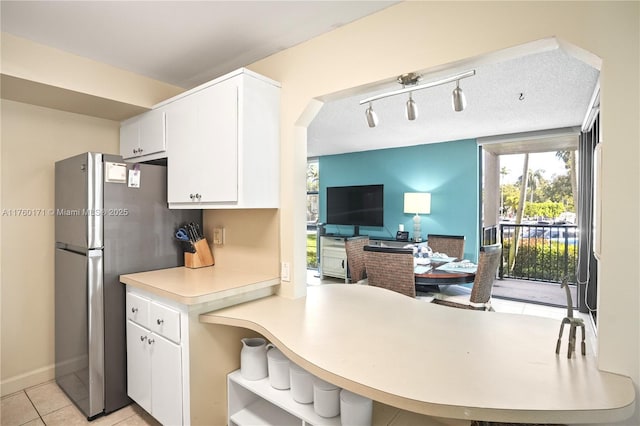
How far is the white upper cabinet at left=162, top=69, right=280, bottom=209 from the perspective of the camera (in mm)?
1838

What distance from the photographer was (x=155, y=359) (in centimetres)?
185

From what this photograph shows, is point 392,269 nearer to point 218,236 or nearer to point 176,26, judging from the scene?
point 218,236

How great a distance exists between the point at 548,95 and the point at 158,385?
392cm

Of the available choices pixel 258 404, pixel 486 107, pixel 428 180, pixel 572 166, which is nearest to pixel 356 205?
pixel 428 180

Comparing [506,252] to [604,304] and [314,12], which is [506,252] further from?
[314,12]

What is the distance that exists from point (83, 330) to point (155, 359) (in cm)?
63

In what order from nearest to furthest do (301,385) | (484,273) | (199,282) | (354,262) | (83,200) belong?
(301,385), (199,282), (83,200), (484,273), (354,262)

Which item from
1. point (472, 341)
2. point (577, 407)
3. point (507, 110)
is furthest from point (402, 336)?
point (507, 110)

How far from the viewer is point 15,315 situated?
2354mm

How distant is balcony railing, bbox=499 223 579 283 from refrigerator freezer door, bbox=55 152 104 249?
5789mm

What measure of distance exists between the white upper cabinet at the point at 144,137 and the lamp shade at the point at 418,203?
4.01 m

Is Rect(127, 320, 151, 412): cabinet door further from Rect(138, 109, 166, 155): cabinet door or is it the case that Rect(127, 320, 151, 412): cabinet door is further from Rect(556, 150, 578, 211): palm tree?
Rect(556, 150, 578, 211): palm tree

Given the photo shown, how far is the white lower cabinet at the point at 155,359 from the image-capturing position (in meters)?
1.71

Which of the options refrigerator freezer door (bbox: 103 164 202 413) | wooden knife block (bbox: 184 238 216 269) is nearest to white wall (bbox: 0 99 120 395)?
refrigerator freezer door (bbox: 103 164 202 413)
